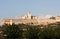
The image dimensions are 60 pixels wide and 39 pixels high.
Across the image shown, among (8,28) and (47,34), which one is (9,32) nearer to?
(8,28)

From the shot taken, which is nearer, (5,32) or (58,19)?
(5,32)

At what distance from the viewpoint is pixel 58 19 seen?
294 ft

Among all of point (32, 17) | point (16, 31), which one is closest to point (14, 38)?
point (16, 31)

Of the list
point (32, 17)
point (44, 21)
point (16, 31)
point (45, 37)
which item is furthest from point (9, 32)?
point (32, 17)

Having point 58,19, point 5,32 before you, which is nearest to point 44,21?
point 58,19

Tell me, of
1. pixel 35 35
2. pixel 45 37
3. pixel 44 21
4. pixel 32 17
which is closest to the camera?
pixel 45 37

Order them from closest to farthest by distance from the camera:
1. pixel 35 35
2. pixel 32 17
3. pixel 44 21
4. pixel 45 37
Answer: pixel 45 37 < pixel 35 35 < pixel 44 21 < pixel 32 17

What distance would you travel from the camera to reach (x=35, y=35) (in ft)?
141

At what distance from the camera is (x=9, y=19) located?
308ft

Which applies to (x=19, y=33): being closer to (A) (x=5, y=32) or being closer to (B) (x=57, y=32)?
(A) (x=5, y=32)

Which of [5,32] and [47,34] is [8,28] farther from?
[47,34]

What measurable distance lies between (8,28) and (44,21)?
1792 inches

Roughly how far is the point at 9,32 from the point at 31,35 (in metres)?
2.97

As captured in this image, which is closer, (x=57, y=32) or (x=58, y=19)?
(x=57, y=32)
